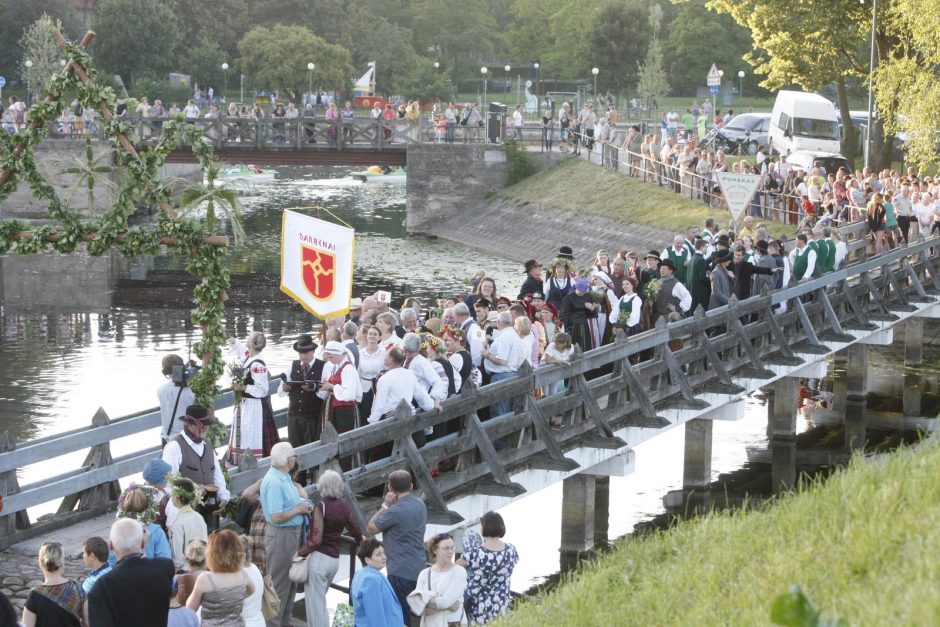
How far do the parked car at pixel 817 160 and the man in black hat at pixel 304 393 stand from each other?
3115cm

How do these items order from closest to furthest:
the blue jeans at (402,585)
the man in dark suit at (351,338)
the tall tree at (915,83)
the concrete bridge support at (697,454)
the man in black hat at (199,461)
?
1. the blue jeans at (402,585)
2. the man in black hat at (199,461)
3. the man in dark suit at (351,338)
4. the concrete bridge support at (697,454)
5. the tall tree at (915,83)

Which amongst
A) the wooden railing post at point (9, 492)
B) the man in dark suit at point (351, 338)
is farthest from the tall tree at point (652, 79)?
the wooden railing post at point (9, 492)

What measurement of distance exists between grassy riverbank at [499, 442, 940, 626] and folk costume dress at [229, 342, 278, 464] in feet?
13.1

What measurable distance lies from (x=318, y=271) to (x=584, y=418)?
384cm

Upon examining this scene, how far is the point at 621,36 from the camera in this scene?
279 ft

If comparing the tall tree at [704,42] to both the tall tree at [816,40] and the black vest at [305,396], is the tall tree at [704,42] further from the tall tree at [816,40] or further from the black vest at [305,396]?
the black vest at [305,396]

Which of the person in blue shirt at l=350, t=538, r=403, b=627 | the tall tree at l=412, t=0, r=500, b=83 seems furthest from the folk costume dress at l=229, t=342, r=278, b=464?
the tall tree at l=412, t=0, r=500, b=83

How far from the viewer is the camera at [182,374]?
12453 mm

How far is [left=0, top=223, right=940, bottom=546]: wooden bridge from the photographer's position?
12125mm

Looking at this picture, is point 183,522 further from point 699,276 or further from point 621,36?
point 621,36

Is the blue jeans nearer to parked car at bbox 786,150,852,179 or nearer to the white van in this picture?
parked car at bbox 786,150,852,179

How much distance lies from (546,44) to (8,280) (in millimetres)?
63796

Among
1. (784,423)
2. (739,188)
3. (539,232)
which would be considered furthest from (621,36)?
(784,423)

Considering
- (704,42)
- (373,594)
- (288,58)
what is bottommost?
(373,594)
